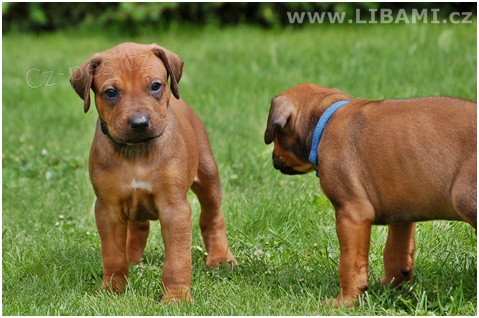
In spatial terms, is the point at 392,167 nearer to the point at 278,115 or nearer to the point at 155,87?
the point at 278,115

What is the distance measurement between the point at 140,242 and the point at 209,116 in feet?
11.7

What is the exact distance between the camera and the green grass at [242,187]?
210 inches

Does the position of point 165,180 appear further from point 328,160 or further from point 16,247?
point 16,247

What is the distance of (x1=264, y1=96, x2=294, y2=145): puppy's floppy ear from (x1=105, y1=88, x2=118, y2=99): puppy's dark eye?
961 mm

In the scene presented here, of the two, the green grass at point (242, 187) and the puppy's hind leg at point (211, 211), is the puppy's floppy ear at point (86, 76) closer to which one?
the puppy's hind leg at point (211, 211)

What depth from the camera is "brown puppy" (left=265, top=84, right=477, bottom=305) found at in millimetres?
4859

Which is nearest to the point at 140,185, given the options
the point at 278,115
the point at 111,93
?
the point at 111,93

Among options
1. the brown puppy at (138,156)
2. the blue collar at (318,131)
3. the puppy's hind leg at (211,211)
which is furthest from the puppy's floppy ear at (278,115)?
the puppy's hind leg at (211,211)

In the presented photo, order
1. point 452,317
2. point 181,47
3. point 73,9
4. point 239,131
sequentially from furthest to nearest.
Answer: point 73,9, point 181,47, point 239,131, point 452,317

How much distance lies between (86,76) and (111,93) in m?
0.24

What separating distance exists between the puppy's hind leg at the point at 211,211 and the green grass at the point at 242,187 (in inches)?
6.2

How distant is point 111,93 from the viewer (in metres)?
5.20

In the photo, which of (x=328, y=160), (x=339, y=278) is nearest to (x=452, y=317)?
(x=339, y=278)

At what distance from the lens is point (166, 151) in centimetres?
541
